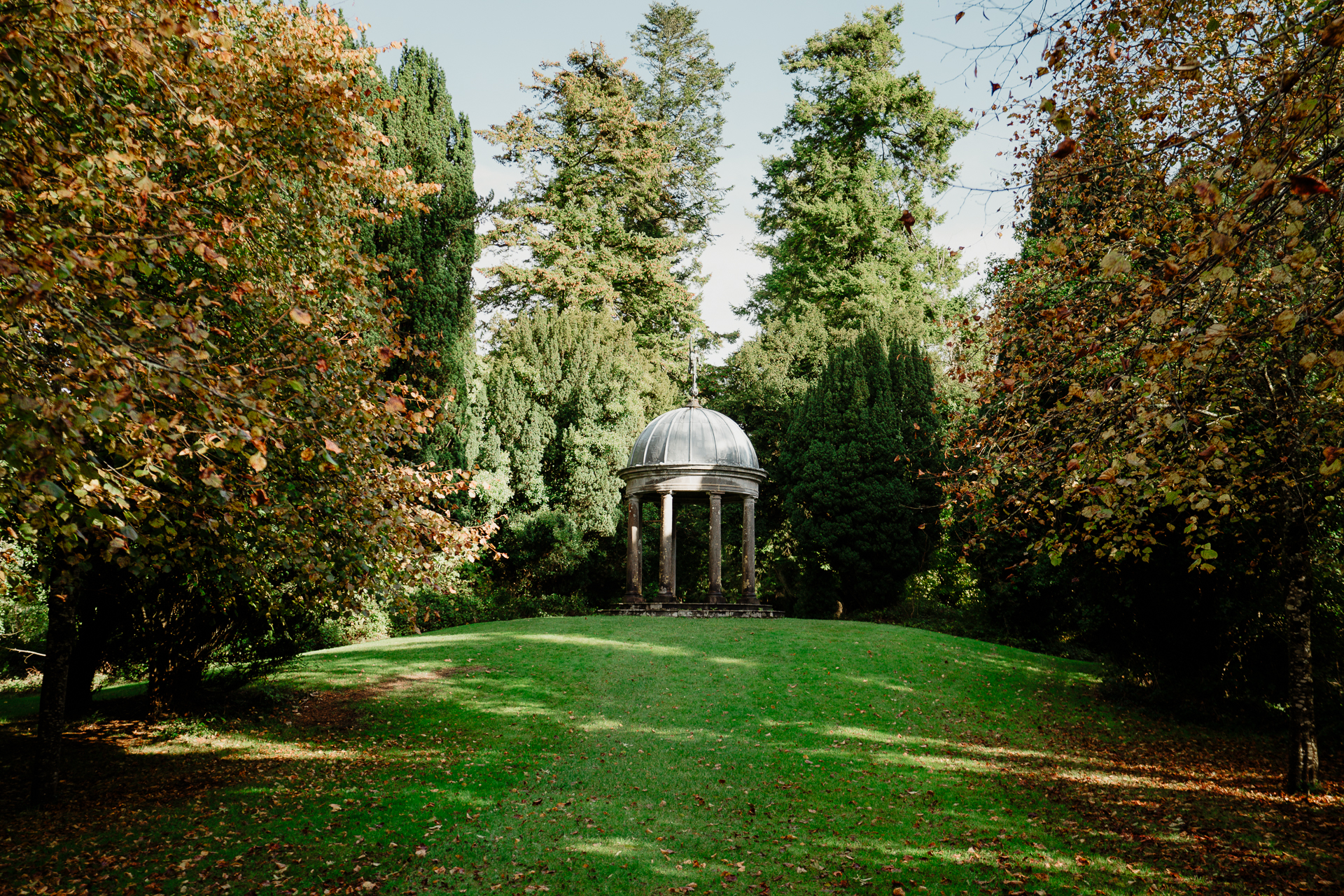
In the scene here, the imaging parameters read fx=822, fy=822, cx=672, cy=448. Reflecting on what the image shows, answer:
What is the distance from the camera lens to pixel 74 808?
26.1 ft

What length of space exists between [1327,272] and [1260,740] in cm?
754

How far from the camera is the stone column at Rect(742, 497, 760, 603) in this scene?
76.8 ft

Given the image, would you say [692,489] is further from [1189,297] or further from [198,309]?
[1189,297]

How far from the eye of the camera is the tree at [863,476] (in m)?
25.0

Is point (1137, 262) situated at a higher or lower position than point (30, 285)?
higher

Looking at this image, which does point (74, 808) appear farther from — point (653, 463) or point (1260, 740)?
point (653, 463)

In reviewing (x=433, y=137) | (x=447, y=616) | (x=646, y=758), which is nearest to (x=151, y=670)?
(x=646, y=758)

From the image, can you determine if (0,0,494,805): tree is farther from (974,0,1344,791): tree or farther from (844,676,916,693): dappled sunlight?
(844,676,916,693): dappled sunlight

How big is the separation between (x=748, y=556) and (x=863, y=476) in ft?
16.0

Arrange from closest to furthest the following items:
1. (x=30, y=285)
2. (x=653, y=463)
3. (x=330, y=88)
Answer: (x=30, y=285)
(x=330, y=88)
(x=653, y=463)

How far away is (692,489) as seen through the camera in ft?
76.5

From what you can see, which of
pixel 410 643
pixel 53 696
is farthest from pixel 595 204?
pixel 53 696

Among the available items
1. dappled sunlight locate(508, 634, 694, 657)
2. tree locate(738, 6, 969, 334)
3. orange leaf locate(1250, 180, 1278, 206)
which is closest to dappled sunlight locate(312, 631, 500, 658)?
dappled sunlight locate(508, 634, 694, 657)

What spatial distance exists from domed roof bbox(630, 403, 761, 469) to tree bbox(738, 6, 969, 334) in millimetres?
10670
